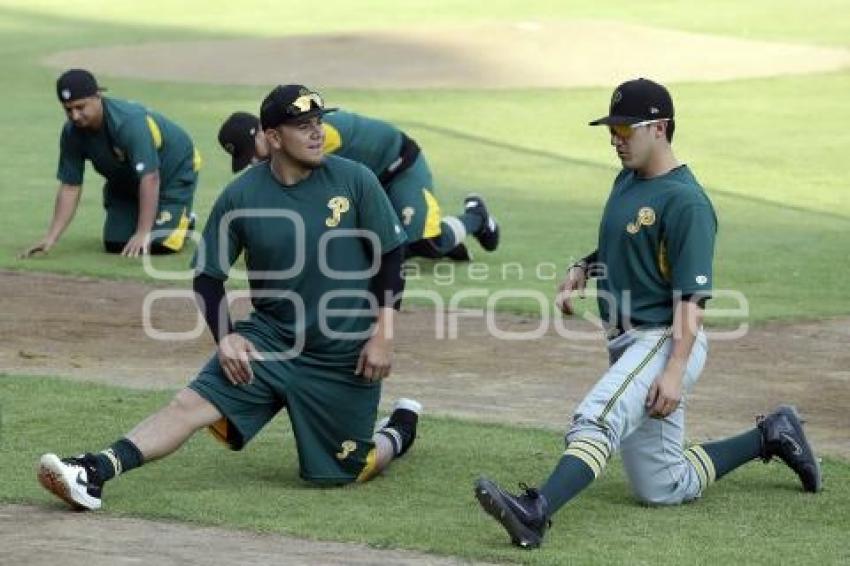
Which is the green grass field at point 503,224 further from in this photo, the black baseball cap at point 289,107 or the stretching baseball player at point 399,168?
the black baseball cap at point 289,107

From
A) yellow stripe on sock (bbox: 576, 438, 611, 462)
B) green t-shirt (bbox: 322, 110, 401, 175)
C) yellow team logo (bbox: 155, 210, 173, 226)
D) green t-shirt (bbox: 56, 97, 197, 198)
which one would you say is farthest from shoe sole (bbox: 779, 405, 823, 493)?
yellow team logo (bbox: 155, 210, 173, 226)

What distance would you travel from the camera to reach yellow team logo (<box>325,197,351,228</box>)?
7578 mm

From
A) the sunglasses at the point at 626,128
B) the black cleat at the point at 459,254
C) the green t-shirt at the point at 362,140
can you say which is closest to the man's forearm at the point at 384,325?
the sunglasses at the point at 626,128

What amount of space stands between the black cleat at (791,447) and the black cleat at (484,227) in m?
6.23

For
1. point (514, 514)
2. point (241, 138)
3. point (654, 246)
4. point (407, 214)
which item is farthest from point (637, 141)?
point (407, 214)

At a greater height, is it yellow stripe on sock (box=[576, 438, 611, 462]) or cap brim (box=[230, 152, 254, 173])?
cap brim (box=[230, 152, 254, 173])

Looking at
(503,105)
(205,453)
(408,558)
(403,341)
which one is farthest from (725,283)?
(503,105)

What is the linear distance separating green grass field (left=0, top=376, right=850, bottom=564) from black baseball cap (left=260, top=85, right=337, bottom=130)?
1445mm

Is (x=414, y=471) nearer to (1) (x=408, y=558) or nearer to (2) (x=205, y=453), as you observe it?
(2) (x=205, y=453)

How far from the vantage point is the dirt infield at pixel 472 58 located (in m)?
25.5

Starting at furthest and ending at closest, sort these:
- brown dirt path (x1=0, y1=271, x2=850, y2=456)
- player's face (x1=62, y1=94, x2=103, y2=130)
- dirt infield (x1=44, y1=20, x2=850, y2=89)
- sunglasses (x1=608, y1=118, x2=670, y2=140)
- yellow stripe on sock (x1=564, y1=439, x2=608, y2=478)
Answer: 1. dirt infield (x1=44, y1=20, x2=850, y2=89)
2. player's face (x1=62, y1=94, x2=103, y2=130)
3. brown dirt path (x1=0, y1=271, x2=850, y2=456)
4. sunglasses (x1=608, y1=118, x2=670, y2=140)
5. yellow stripe on sock (x1=564, y1=439, x2=608, y2=478)

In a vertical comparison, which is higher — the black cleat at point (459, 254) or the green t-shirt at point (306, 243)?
the green t-shirt at point (306, 243)

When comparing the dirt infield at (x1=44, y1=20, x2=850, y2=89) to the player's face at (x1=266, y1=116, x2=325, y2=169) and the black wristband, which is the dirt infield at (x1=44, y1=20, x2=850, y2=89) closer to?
the black wristband

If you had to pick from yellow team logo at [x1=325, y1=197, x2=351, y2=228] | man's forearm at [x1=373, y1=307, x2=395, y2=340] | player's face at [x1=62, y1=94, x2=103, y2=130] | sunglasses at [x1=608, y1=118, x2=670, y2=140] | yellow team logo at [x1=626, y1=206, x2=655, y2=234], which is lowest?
man's forearm at [x1=373, y1=307, x2=395, y2=340]
